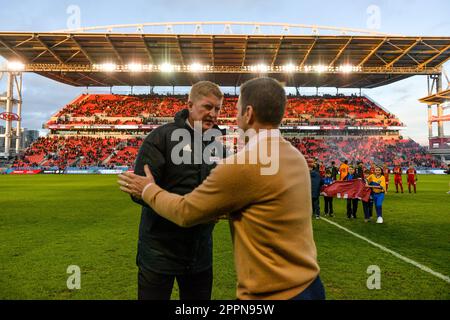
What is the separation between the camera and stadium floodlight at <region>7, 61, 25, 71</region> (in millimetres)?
45031

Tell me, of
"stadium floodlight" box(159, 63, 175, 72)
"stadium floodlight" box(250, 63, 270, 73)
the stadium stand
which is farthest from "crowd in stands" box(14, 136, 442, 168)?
"stadium floodlight" box(250, 63, 270, 73)

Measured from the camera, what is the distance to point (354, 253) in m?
6.27

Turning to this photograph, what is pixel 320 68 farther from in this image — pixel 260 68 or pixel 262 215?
pixel 262 215

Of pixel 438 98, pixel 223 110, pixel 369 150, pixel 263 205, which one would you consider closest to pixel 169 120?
pixel 223 110

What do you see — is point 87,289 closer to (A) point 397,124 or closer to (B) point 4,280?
(B) point 4,280

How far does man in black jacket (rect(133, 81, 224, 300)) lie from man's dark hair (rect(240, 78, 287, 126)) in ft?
2.36

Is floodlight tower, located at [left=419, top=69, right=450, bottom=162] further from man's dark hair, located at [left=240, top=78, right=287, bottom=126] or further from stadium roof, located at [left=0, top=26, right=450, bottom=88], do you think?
man's dark hair, located at [left=240, top=78, right=287, bottom=126]

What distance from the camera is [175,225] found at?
7.49ft

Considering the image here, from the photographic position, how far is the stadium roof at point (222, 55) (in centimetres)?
3916

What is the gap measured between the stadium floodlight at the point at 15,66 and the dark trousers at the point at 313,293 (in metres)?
53.4
